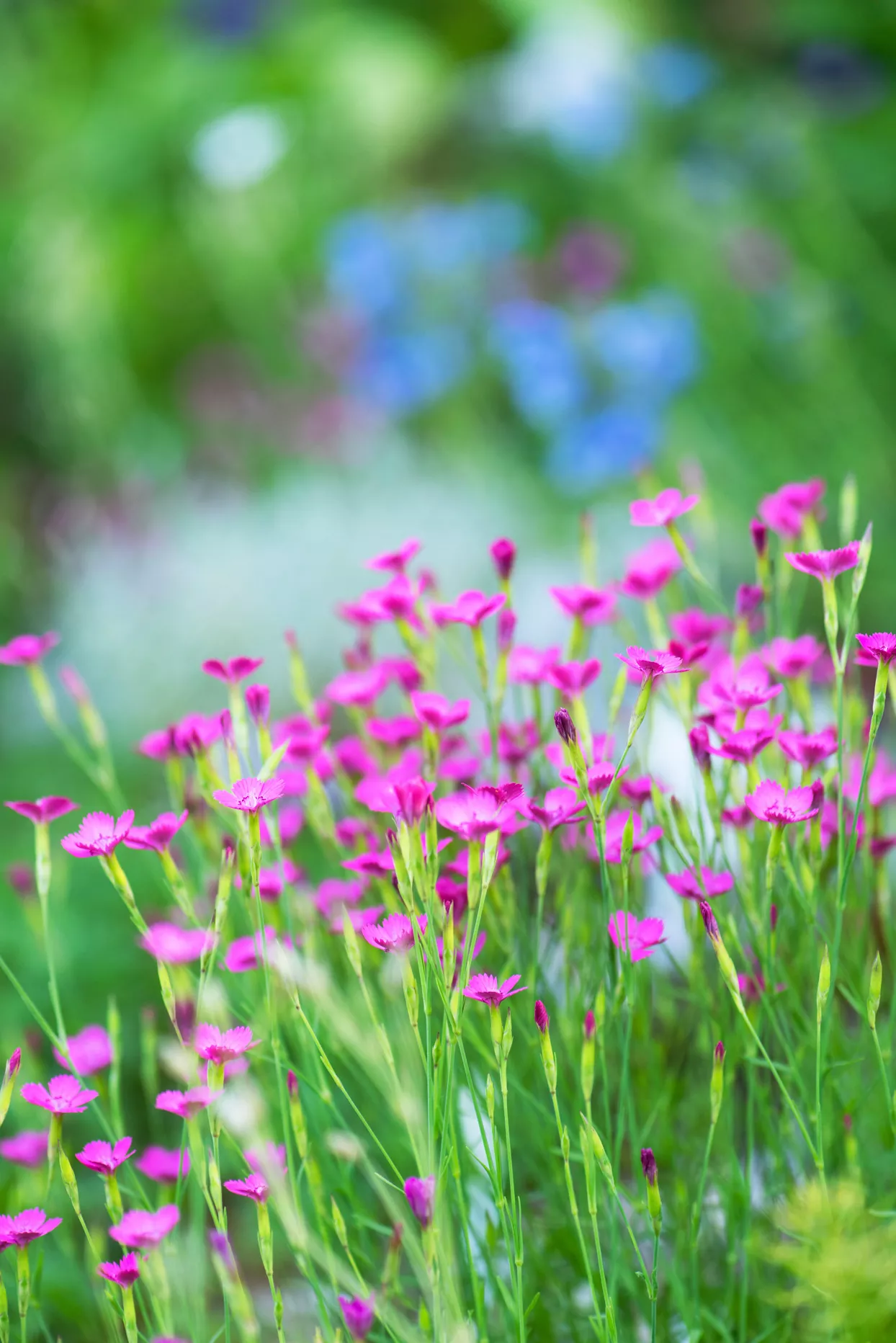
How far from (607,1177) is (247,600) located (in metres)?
2.02

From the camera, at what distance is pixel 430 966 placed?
0.68 metres

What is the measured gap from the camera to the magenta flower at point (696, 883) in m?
0.79

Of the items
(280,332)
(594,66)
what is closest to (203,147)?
(280,332)

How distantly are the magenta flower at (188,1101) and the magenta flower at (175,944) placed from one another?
0.23ft

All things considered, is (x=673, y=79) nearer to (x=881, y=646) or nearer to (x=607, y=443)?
(x=607, y=443)

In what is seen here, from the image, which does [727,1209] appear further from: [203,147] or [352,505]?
[203,147]

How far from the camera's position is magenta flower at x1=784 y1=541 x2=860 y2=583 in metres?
0.72

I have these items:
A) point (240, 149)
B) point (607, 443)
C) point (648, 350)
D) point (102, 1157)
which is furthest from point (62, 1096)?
point (240, 149)

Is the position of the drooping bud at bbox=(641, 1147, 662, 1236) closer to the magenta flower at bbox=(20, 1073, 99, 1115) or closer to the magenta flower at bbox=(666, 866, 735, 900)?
the magenta flower at bbox=(666, 866, 735, 900)

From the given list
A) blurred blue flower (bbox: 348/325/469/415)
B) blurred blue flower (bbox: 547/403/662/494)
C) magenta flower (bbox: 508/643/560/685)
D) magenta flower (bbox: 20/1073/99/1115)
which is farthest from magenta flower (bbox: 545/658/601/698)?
blurred blue flower (bbox: 348/325/469/415)

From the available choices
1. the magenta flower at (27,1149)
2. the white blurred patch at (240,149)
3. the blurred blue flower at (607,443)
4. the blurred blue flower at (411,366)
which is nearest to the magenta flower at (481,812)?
the magenta flower at (27,1149)

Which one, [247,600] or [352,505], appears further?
[352,505]

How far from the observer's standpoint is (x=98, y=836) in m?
0.70

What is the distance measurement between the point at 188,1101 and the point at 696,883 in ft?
1.07
